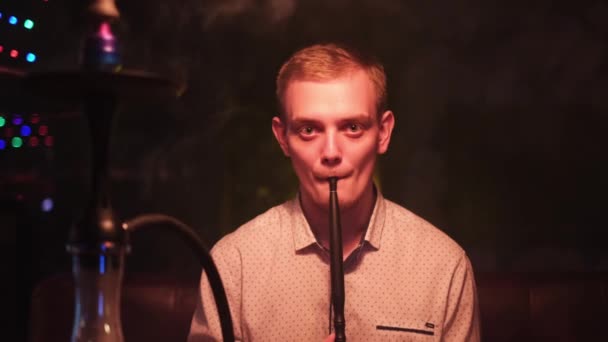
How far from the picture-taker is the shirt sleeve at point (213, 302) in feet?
5.72

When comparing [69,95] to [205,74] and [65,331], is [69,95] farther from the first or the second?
[205,74]

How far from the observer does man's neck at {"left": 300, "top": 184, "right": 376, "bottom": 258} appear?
1803mm

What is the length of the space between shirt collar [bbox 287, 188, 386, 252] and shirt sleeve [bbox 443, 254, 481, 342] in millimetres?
230

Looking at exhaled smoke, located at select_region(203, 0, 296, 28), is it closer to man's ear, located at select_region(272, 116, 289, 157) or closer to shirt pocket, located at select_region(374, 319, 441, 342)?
man's ear, located at select_region(272, 116, 289, 157)

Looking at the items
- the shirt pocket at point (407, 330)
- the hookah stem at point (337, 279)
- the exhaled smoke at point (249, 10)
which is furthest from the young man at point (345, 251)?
the exhaled smoke at point (249, 10)

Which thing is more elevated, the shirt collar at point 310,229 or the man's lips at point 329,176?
the man's lips at point 329,176

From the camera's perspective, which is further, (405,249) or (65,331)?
(65,331)

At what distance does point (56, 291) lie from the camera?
2.12 metres

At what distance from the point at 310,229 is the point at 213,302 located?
32 cm

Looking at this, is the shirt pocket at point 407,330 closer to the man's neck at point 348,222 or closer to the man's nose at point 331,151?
the man's neck at point 348,222

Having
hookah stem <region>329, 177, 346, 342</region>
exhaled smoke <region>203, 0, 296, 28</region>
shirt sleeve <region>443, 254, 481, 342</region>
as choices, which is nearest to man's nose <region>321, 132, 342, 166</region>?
hookah stem <region>329, 177, 346, 342</region>

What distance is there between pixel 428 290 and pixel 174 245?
4.24 feet

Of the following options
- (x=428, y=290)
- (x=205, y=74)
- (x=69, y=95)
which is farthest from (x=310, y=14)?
(x=69, y=95)

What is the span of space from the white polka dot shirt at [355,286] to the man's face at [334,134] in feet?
0.51
